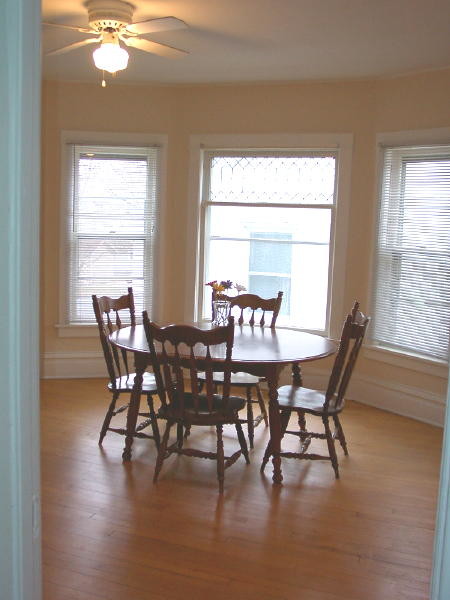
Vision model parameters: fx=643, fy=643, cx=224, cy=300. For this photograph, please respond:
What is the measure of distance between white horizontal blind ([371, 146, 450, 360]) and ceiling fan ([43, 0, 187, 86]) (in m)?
2.10

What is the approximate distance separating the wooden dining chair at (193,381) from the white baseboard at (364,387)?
72.0 inches

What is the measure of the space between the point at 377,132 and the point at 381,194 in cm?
50

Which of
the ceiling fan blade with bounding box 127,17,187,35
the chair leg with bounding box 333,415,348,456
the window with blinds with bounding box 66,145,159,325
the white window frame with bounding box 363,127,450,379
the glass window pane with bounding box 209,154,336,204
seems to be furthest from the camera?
the window with blinds with bounding box 66,145,159,325

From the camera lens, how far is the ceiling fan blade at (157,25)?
3.43 m

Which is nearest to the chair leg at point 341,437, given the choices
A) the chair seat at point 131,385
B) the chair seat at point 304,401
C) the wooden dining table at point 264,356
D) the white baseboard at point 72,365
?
the chair seat at point 304,401

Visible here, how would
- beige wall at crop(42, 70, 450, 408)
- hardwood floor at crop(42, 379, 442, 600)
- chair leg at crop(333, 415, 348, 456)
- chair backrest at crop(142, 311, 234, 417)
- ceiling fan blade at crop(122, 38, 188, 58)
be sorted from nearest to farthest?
hardwood floor at crop(42, 379, 442, 600)
chair backrest at crop(142, 311, 234, 417)
ceiling fan blade at crop(122, 38, 188, 58)
chair leg at crop(333, 415, 348, 456)
beige wall at crop(42, 70, 450, 408)

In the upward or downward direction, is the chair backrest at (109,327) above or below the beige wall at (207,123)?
below

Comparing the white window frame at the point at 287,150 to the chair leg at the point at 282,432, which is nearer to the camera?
the chair leg at the point at 282,432

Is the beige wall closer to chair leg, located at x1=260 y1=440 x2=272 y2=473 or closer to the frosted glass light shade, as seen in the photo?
chair leg, located at x1=260 y1=440 x2=272 y2=473

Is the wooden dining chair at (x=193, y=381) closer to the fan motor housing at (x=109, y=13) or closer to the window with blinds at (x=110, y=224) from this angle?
the fan motor housing at (x=109, y=13)

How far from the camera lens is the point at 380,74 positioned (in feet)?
16.4

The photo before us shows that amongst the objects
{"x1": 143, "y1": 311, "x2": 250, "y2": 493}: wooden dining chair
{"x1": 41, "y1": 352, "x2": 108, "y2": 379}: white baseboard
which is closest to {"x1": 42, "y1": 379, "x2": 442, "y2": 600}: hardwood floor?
{"x1": 143, "y1": 311, "x2": 250, "y2": 493}: wooden dining chair

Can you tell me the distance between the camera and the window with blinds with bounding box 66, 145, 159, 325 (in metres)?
5.68

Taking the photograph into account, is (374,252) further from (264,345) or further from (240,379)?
(264,345)
